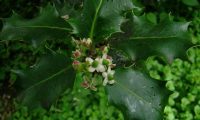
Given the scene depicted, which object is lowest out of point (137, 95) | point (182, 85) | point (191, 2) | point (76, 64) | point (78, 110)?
point (78, 110)

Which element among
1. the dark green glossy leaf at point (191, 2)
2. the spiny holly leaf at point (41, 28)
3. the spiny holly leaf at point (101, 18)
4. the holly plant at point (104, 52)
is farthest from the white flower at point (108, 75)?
the dark green glossy leaf at point (191, 2)

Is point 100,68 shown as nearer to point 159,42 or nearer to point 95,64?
point 95,64

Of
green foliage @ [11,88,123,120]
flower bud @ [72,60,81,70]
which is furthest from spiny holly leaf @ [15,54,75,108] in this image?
green foliage @ [11,88,123,120]

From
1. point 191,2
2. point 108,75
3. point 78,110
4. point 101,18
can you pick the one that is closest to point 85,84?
point 108,75

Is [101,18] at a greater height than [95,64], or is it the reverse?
[101,18]

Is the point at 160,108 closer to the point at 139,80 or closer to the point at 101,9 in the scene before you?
the point at 139,80

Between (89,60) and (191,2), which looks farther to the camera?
Result: (191,2)
